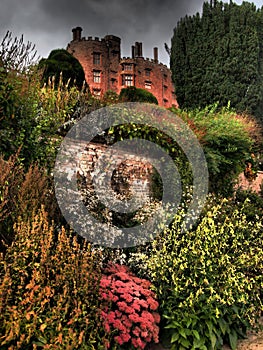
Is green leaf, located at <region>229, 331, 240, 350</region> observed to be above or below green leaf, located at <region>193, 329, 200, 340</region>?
below

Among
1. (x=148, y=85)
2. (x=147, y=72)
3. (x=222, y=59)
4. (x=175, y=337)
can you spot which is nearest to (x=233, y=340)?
(x=175, y=337)

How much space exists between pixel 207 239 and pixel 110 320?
1.68 metres

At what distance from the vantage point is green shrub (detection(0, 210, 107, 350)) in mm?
2791

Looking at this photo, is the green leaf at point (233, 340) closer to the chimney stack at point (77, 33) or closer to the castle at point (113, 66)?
the castle at point (113, 66)

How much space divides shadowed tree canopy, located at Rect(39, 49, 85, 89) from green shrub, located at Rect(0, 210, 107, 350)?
6964 mm

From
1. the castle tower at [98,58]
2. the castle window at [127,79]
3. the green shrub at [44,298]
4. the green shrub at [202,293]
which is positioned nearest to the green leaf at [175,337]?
the green shrub at [202,293]

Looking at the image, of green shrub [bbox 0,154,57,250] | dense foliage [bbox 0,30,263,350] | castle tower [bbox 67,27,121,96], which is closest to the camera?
dense foliage [bbox 0,30,263,350]

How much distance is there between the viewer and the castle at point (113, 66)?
24578 millimetres

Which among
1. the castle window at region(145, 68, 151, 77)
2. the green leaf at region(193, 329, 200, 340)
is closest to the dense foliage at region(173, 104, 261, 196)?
the green leaf at region(193, 329, 200, 340)

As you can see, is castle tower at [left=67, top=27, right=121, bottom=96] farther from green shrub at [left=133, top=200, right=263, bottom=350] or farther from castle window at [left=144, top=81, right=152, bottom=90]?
green shrub at [left=133, top=200, right=263, bottom=350]

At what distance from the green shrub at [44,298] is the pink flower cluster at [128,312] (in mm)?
127

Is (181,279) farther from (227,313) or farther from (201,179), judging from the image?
(201,179)

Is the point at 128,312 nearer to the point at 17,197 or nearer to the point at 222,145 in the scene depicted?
the point at 17,197

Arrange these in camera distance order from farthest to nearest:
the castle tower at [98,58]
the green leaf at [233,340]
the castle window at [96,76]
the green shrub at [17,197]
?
the castle window at [96,76]
the castle tower at [98,58]
the green leaf at [233,340]
the green shrub at [17,197]
